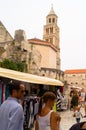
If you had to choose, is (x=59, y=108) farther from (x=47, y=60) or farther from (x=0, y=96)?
(x=47, y=60)

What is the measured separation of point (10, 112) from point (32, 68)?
32.5 metres

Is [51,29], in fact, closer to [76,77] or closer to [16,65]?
[76,77]

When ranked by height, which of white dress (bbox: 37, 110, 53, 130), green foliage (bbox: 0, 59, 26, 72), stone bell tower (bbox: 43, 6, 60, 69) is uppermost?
stone bell tower (bbox: 43, 6, 60, 69)

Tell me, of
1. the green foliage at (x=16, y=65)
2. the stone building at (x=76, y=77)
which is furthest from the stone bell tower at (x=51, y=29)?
the green foliage at (x=16, y=65)

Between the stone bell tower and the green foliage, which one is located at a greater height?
the stone bell tower

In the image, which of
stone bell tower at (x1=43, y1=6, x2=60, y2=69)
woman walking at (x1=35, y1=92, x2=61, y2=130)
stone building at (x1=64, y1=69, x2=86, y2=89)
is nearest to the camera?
woman walking at (x1=35, y1=92, x2=61, y2=130)

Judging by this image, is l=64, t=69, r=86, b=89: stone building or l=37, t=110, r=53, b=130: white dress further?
l=64, t=69, r=86, b=89: stone building

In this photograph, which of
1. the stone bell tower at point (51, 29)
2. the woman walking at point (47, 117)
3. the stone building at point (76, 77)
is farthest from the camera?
the stone building at point (76, 77)

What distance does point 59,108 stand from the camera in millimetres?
20344

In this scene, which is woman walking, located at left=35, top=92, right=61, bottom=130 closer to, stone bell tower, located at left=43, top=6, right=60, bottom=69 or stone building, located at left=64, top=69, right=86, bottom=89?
stone bell tower, located at left=43, top=6, right=60, bottom=69

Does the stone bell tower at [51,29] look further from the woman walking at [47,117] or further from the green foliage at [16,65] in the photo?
the woman walking at [47,117]

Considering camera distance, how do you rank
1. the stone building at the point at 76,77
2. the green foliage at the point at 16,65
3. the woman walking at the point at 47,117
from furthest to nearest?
1. the stone building at the point at 76,77
2. the green foliage at the point at 16,65
3. the woman walking at the point at 47,117

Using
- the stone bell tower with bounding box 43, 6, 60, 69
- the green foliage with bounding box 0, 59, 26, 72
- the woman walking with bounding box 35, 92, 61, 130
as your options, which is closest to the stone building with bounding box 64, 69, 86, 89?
the stone bell tower with bounding box 43, 6, 60, 69

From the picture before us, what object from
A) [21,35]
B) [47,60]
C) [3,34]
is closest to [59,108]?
[21,35]
